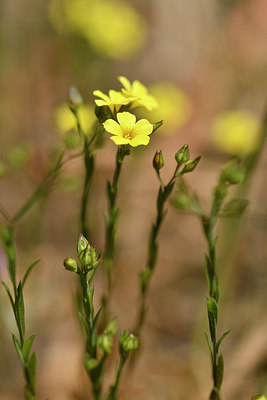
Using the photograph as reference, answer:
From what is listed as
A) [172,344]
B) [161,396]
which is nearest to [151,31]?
[172,344]

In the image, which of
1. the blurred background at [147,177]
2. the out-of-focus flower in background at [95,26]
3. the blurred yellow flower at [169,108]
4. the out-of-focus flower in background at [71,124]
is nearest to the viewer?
the out-of-focus flower in background at [71,124]

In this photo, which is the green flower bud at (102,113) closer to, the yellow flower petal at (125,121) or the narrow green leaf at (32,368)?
the yellow flower petal at (125,121)

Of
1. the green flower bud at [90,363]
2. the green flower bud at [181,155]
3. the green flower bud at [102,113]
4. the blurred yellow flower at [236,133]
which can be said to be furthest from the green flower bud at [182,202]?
the blurred yellow flower at [236,133]

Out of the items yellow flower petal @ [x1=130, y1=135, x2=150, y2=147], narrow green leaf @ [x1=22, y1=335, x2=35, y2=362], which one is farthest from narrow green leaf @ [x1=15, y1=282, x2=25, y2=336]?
yellow flower petal @ [x1=130, y1=135, x2=150, y2=147]

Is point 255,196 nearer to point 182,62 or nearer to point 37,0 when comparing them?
point 182,62

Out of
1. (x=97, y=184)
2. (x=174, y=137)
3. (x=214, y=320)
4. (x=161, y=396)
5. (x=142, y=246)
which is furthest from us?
(x=174, y=137)

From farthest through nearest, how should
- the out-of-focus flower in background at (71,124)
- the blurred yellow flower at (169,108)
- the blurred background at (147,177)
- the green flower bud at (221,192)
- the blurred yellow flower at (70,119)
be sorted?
the blurred yellow flower at (169,108) < the blurred background at (147,177) < the blurred yellow flower at (70,119) < the out-of-focus flower in background at (71,124) < the green flower bud at (221,192)

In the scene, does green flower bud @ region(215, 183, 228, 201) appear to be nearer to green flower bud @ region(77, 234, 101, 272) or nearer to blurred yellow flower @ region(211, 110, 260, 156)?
green flower bud @ region(77, 234, 101, 272)

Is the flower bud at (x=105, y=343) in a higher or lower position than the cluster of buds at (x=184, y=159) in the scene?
lower
